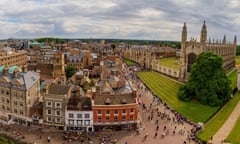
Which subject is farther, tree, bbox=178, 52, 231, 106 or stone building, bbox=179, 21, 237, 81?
stone building, bbox=179, 21, 237, 81

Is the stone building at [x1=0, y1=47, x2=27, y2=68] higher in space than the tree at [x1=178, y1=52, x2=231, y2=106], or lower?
higher

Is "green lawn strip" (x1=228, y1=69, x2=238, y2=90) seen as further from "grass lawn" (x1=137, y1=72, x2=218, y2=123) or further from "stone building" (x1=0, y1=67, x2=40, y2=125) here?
"stone building" (x1=0, y1=67, x2=40, y2=125)

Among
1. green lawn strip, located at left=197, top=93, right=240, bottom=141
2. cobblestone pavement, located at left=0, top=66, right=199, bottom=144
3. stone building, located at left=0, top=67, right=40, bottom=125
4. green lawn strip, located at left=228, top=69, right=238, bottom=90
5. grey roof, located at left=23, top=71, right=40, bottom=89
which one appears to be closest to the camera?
cobblestone pavement, located at left=0, top=66, right=199, bottom=144

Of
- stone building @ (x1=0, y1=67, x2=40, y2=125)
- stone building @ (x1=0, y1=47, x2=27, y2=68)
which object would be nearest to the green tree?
stone building @ (x1=0, y1=47, x2=27, y2=68)

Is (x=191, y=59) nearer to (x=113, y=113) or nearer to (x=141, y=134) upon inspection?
(x=141, y=134)

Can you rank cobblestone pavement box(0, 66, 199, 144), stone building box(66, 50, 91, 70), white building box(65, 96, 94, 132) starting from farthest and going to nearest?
stone building box(66, 50, 91, 70), white building box(65, 96, 94, 132), cobblestone pavement box(0, 66, 199, 144)

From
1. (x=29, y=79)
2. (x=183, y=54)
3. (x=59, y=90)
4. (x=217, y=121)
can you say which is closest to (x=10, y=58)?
(x=29, y=79)

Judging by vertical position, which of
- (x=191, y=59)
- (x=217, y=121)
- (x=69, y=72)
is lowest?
(x=217, y=121)
